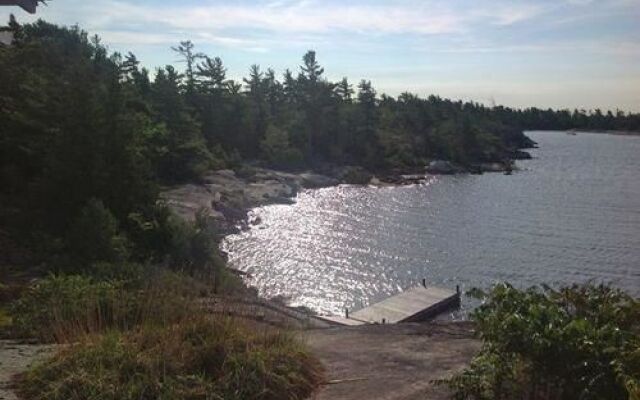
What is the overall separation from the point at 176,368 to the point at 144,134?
37.8 meters

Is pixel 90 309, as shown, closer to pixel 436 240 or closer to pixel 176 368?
pixel 176 368

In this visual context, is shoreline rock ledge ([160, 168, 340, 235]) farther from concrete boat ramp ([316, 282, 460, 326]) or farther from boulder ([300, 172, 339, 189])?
concrete boat ramp ([316, 282, 460, 326])

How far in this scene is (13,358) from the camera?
23.2ft

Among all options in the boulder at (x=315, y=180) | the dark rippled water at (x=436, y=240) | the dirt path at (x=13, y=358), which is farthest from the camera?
the boulder at (x=315, y=180)

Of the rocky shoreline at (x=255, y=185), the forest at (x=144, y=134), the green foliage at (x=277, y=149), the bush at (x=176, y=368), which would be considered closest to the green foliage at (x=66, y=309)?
the bush at (x=176, y=368)

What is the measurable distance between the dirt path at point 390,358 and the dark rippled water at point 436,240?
24.0m

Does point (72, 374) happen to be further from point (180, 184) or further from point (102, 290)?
point (180, 184)

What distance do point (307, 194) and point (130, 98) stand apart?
29.3 meters

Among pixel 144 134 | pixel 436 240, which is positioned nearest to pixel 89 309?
pixel 144 134

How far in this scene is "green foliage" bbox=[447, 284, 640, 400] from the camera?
195 inches

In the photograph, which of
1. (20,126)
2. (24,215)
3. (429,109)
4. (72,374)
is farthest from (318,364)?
A: (429,109)

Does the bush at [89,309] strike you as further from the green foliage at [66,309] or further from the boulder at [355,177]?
the boulder at [355,177]

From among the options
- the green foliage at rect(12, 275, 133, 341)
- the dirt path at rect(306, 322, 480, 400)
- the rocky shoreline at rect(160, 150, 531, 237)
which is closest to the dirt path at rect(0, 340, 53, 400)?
the green foliage at rect(12, 275, 133, 341)

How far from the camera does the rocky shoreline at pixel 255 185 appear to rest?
50188 millimetres
